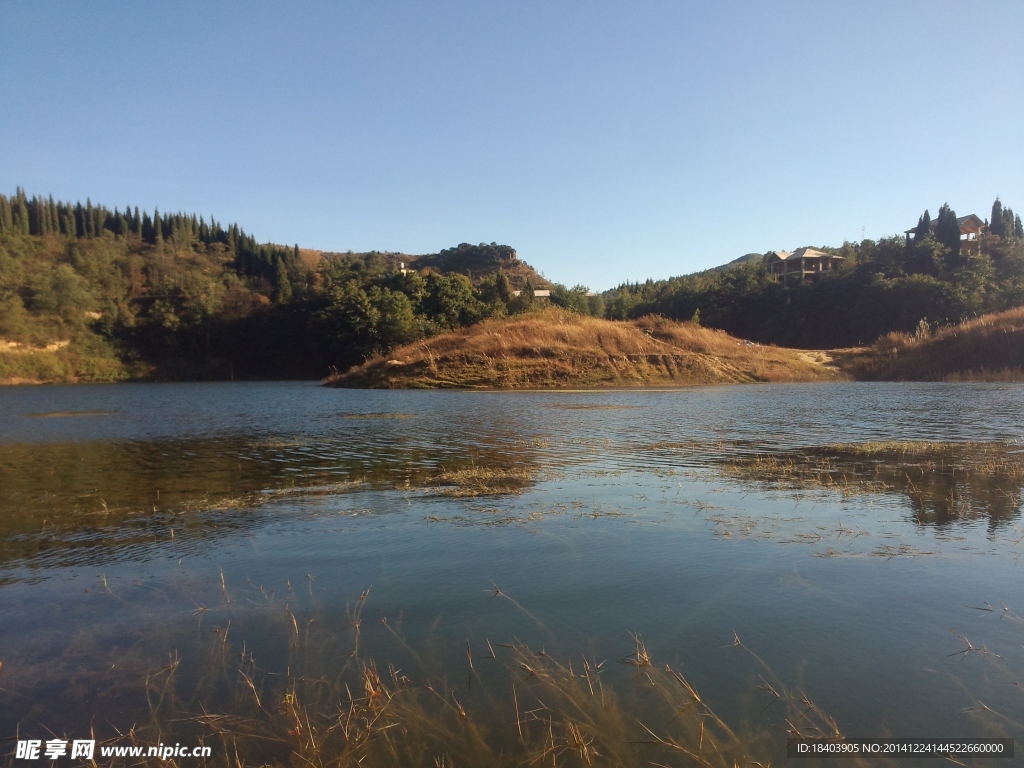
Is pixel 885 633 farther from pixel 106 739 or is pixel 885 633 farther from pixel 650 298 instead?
pixel 650 298

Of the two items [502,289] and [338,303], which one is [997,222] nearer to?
[502,289]

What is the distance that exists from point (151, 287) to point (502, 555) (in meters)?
115

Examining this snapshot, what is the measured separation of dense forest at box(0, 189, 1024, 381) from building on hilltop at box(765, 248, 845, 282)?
11.0ft

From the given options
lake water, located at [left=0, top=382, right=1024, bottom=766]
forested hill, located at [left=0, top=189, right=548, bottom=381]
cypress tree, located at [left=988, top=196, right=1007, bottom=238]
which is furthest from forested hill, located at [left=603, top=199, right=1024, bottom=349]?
lake water, located at [left=0, top=382, right=1024, bottom=766]

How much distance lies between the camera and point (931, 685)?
5.11m

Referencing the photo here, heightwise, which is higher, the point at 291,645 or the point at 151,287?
the point at 151,287

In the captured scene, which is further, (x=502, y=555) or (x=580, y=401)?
(x=580, y=401)

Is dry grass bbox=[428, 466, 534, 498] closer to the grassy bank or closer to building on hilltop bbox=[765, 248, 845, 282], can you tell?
the grassy bank

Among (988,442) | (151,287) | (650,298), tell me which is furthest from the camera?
(650,298)

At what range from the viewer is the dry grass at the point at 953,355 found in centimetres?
5003

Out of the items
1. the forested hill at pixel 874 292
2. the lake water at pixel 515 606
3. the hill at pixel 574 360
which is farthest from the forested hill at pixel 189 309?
the lake water at pixel 515 606

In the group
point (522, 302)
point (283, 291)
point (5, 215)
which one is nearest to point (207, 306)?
point (283, 291)

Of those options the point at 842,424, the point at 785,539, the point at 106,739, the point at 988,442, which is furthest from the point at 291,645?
the point at 842,424

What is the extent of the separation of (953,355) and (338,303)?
6750 cm
